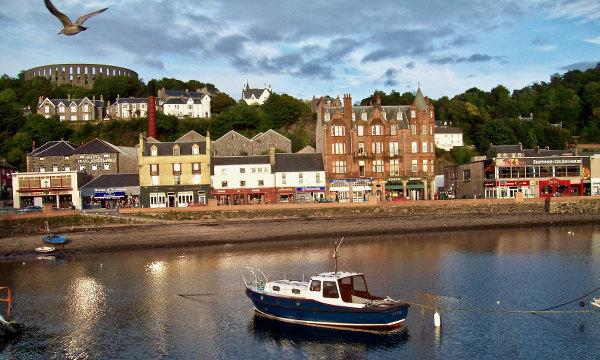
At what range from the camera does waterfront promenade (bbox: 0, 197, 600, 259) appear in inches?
2014

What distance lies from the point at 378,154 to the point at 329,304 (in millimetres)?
48112

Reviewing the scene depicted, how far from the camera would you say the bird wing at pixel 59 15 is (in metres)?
15.6

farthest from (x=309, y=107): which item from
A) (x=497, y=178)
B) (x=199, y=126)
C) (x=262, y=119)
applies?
(x=497, y=178)

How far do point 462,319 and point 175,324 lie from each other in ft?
48.1

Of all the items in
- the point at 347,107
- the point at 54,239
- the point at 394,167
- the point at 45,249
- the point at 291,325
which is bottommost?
the point at 291,325

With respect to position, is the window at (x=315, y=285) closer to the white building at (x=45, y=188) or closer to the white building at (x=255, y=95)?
the white building at (x=45, y=188)

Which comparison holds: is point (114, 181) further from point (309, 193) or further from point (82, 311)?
point (82, 311)

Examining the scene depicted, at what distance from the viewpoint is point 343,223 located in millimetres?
57219

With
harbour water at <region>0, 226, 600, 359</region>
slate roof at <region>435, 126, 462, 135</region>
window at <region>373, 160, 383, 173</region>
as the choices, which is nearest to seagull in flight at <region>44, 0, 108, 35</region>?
harbour water at <region>0, 226, 600, 359</region>

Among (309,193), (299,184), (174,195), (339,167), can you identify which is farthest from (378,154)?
(174,195)

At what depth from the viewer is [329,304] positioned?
25.0m

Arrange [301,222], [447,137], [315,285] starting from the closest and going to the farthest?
[315,285], [301,222], [447,137]

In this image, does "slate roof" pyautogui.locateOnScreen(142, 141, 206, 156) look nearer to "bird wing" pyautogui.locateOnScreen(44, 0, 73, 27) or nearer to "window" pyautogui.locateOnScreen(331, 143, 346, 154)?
"window" pyautogui.locateOnScreen(331, 143, 346, 154)

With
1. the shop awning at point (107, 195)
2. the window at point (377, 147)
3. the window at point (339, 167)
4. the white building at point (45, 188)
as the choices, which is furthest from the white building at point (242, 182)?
A: the white building at point (45, 188)
